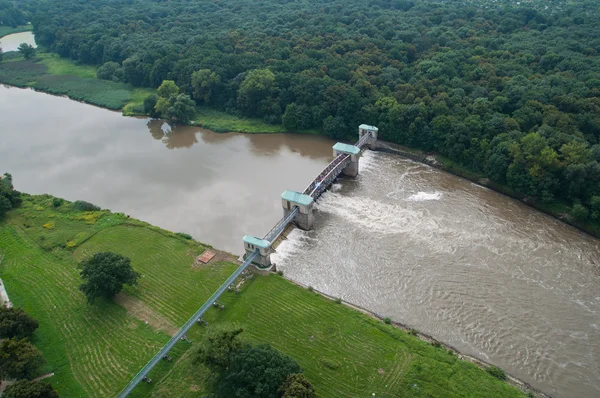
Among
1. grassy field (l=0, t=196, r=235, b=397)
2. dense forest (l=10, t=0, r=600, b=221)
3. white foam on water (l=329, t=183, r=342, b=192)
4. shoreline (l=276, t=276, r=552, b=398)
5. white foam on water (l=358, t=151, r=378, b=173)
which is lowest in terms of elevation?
grassy field (l=0, t=196, r=235, b=397)

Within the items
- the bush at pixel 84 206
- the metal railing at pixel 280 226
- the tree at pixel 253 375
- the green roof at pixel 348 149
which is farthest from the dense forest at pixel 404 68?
the tree at pixel 253 375

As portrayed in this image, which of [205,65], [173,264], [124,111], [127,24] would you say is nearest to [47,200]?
[173,264]

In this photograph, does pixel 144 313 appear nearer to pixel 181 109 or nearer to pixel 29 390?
pixel 29 390

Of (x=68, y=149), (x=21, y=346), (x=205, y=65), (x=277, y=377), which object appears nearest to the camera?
(x=277, y=377)

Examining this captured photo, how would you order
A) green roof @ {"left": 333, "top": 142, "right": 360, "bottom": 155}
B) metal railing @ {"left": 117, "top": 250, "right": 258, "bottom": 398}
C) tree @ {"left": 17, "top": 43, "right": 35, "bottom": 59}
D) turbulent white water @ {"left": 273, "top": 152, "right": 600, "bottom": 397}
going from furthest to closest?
tree @ {"left": 17, "top": 43, "right": 35, "bottom": 59} < green roof @ {"left": 333, "top": 142, "right": 360, "bottom": 155} < turbulent white water @ {"left": 273, "top": 152, "right": 600, "bottom": 397} < metal railing @ {"left": 117, "top": 250, "right": 258, "bottom": 398}

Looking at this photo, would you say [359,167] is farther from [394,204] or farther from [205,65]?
[205,65]

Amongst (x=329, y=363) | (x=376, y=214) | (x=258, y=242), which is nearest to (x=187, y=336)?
(x=258, y=242)

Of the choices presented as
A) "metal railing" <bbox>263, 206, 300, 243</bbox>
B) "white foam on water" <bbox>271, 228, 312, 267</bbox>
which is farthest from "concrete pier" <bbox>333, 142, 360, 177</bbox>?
"white foam on water" <bbox>271, 228, 312, 267</bbox>

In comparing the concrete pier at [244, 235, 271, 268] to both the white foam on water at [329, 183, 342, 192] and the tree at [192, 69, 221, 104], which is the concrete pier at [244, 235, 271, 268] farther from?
the tree at [192, 69, 221, 104]
